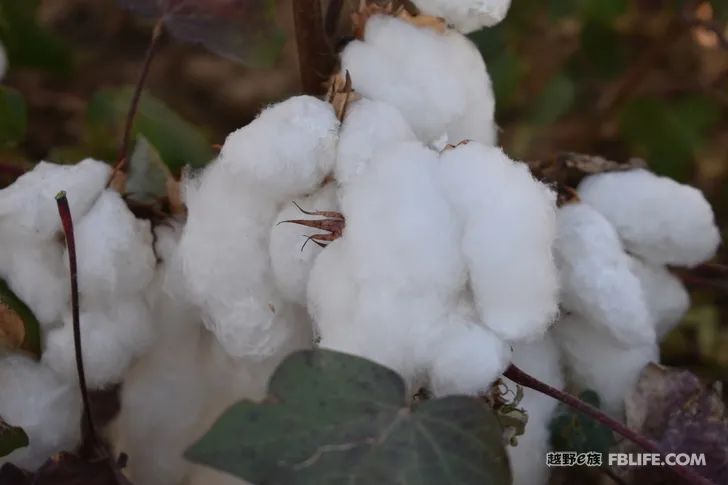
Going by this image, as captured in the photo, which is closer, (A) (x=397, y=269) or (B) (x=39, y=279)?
(A) (x=397, y=269)

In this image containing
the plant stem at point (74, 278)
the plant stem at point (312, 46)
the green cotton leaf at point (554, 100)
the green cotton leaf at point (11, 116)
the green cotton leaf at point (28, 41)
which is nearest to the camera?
the plant stem at point (74, 278)

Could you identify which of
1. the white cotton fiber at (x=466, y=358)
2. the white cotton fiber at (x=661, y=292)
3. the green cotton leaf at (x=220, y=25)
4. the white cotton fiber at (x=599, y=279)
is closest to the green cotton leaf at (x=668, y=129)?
the white cotton fiber at (x=661, y=292)

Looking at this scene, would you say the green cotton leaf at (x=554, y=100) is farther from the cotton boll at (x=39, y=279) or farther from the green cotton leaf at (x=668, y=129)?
the cotton boll at (x=39, y=279)

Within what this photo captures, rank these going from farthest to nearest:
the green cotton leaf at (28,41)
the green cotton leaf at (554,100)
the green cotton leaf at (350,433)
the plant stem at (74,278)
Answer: the green cotton leaf at (554,100) < the green cotton leaf at (28,41) < the plant stem at (74,278) < the green cotton leaf at (350,433)

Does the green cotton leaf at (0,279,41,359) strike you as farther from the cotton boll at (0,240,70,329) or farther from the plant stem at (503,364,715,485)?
the plant stem at (503,364,715,485)

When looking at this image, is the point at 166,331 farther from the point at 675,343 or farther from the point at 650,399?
the point at 675,343

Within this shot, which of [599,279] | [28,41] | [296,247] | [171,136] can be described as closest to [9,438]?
[296,247]

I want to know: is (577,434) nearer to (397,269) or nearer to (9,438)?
(397,269)

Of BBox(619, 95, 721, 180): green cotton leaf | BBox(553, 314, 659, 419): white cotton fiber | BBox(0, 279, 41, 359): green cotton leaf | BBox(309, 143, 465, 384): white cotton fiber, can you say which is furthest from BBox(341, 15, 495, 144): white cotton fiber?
BBox(619, 95, 721, 180): green cotton leaf
